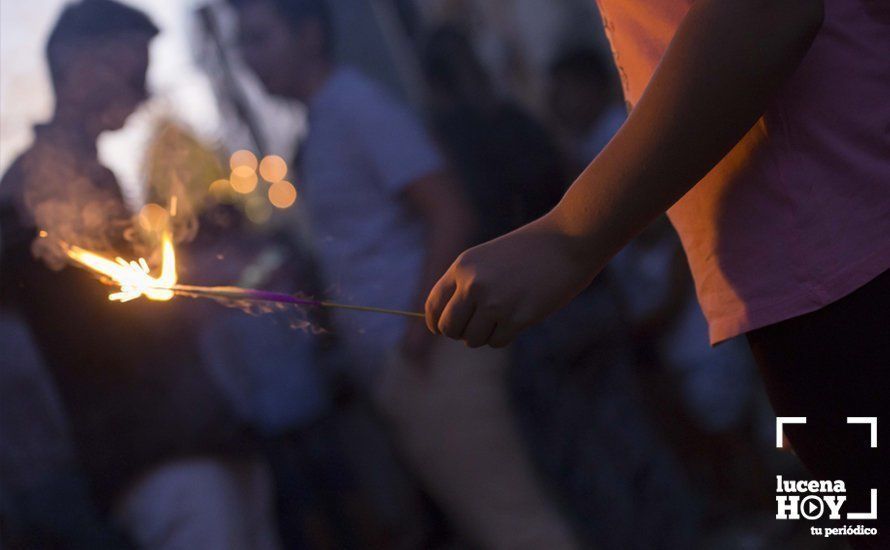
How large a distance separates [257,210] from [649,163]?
207 cm

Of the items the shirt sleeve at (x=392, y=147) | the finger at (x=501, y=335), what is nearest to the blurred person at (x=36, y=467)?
the shirt sleeve at (x=392, y=147)

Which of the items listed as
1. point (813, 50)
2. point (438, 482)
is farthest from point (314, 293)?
point (813, 50)

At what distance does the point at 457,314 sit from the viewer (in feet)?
3.46

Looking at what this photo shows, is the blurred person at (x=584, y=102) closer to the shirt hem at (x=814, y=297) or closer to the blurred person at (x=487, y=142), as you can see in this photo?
the blurred person at (x=487, y=142)

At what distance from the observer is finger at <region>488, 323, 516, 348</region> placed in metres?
1.04

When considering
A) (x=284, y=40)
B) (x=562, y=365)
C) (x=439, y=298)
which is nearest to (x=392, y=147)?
(x=284, y=40)

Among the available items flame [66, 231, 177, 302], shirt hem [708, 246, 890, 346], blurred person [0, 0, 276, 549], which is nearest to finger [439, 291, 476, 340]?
shirt hem [708, 246, 890, 346]

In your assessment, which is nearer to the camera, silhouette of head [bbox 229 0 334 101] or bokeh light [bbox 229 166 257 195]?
silhouette of head [bbox 229 0 334 101]

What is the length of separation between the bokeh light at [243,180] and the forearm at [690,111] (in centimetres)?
189

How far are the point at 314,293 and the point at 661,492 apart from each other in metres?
1.04

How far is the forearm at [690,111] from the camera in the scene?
0.92 metres

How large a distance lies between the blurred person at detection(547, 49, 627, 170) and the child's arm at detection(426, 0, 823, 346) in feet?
7.39

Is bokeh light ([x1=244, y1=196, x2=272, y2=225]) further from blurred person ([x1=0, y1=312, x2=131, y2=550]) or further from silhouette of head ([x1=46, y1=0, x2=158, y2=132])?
blurred person ([x1=0, y1=312, x2=131, y2=550])

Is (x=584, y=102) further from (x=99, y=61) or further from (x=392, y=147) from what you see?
(x=99, y=61)
